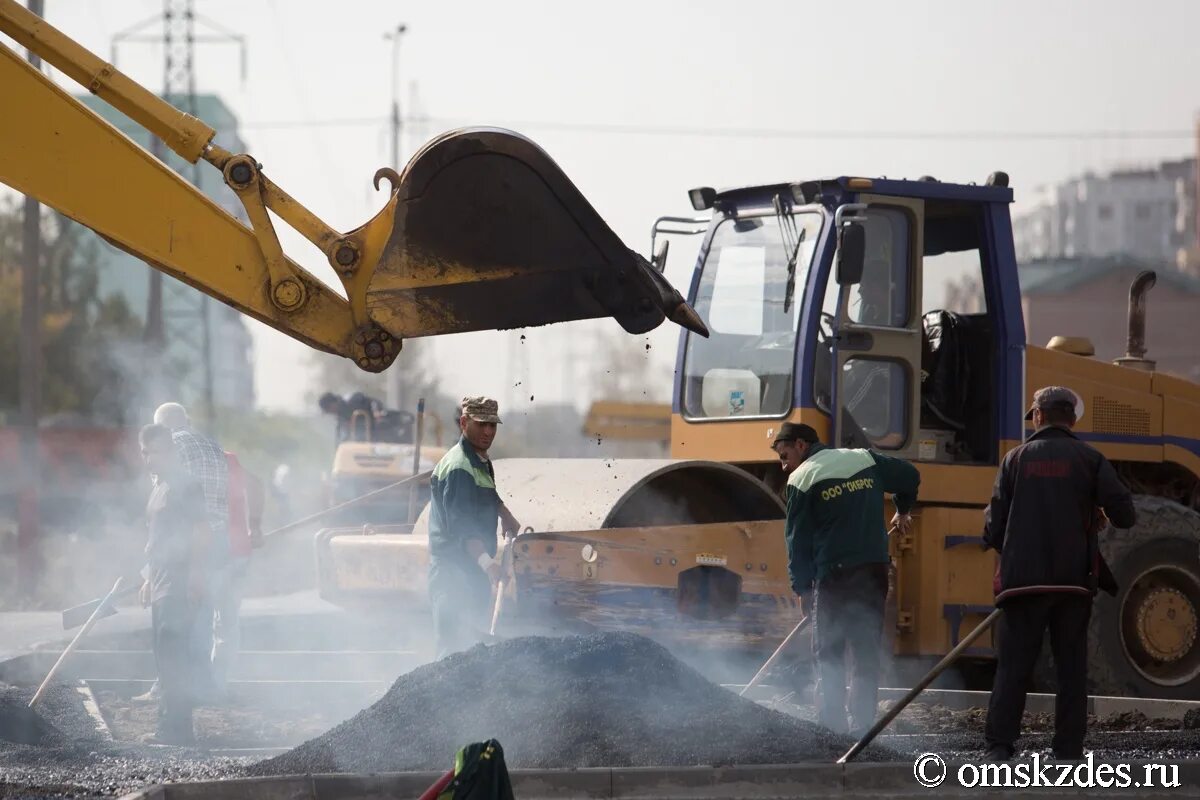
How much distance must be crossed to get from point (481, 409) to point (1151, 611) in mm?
4574

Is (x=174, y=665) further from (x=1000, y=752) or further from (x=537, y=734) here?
(x=1000, y=752)

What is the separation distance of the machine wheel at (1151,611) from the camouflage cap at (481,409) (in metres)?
4.03

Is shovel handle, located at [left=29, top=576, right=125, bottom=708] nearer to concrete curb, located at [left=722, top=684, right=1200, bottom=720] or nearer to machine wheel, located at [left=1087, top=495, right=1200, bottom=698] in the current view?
concrete curb, located at [left=722, top=684, right=1200, bottom=720]

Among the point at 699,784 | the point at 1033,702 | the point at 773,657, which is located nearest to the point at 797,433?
the point at 773,657

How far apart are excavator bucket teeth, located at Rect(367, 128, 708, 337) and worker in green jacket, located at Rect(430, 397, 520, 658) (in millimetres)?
2270

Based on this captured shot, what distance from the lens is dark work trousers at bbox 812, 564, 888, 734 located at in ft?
26.7

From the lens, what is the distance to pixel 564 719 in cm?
692

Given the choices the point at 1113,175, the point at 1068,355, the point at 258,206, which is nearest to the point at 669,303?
the point at 258,206

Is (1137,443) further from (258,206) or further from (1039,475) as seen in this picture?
(258,206)

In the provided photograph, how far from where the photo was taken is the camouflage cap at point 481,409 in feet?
28.2

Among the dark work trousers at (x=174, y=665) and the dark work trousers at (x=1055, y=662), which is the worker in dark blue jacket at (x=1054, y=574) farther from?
the dark work trousers at (x=174, y=665)

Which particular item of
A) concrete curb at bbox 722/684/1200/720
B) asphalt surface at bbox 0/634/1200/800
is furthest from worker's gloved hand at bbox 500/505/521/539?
concrete curb at bbox 722/684/1200/720

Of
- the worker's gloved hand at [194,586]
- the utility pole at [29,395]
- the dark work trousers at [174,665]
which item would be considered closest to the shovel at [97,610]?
the dark work trousers at [174,665]

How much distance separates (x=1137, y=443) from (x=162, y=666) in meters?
6.38
